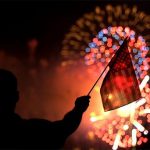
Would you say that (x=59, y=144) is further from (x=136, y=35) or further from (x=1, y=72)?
(x=136, y=35)

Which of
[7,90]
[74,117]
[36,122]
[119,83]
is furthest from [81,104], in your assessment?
[119,83]

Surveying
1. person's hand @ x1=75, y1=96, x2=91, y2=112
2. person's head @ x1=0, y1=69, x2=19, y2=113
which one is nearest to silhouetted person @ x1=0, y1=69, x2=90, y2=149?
person's head @ x1=0, y1=69, x2=19, y2=113

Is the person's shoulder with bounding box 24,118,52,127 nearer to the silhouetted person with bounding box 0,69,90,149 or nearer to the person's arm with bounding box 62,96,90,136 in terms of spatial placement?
the silhouetted person with bounding box 0,69,90,149

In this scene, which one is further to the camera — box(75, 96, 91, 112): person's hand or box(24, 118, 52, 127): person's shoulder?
box(75, 96, 91, 112): person's hand

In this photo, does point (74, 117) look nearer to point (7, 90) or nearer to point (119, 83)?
point (7, 90)

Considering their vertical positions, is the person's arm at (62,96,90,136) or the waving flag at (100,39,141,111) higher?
the waving flag at (100,39,141,111)

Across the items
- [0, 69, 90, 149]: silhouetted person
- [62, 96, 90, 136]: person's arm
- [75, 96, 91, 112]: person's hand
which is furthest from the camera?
[75, 96, 91, 112]: person's hand
